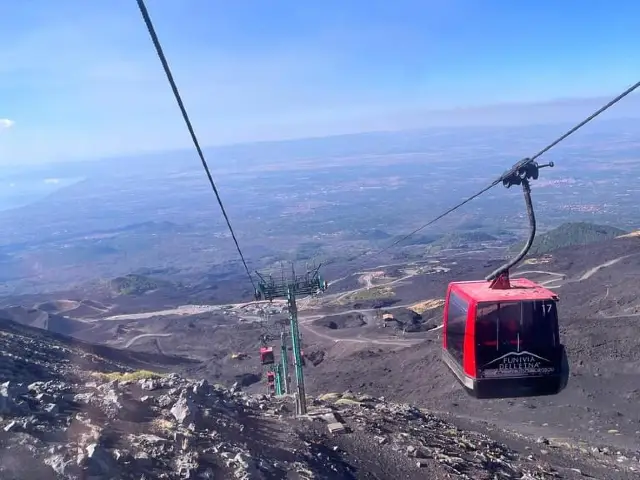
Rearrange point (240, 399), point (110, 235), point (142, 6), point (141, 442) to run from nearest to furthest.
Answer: point (142, 6), point (141, 442), point (240, 399), point (110, 235)

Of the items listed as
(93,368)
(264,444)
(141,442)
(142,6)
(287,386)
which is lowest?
(287,386)

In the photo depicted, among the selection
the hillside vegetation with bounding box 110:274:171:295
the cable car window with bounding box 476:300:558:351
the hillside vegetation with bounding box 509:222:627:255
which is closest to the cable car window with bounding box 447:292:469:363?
the cable car window with bounding box 476:300:558:351

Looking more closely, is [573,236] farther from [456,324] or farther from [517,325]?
[517,325]

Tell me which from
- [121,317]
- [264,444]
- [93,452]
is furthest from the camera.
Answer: [121,317]

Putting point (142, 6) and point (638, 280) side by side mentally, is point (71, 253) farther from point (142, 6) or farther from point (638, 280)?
point (142, 6)

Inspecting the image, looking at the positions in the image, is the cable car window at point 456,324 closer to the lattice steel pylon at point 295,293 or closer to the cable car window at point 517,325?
the cable car window at point 517,325

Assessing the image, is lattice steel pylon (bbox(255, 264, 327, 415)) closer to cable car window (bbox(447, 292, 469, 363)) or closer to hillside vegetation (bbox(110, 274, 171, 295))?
cable car window (bbox(447, 292, 469, 363))

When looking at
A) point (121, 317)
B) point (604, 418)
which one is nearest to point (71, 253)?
point (121, 317)

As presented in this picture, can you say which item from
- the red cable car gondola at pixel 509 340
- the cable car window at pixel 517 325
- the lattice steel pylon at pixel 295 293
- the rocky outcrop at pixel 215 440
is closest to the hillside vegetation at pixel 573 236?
the lattice steel pylon at pixel 295 293
